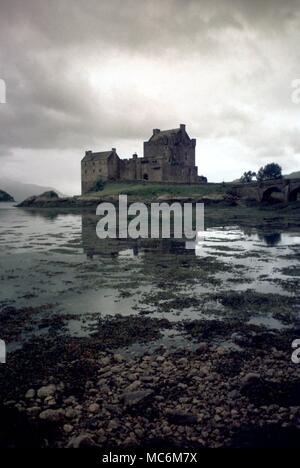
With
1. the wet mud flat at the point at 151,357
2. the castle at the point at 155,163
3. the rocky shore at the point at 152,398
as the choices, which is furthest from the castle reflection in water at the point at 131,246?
the castle at the point at 155,163

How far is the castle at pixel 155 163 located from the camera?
354 feet

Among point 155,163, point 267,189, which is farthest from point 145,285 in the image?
point 155,163

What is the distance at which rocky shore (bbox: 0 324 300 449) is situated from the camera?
6.76m

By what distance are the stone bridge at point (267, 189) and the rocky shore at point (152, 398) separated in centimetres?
7378

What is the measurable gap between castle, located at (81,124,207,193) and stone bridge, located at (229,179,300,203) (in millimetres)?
Answer: 19322

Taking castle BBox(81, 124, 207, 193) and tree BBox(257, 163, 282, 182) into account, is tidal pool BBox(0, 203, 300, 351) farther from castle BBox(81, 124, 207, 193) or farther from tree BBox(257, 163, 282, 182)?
tree BBox(257, 163, 282, 182)

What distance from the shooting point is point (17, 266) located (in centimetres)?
2278

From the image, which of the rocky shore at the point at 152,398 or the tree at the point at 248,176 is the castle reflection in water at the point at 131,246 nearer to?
the rocky shore at the point at 152,398

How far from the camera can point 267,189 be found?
83.9 metres

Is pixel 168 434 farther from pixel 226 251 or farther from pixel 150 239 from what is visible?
pixel 150 239

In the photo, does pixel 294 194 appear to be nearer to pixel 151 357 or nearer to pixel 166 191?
pixel 166 191

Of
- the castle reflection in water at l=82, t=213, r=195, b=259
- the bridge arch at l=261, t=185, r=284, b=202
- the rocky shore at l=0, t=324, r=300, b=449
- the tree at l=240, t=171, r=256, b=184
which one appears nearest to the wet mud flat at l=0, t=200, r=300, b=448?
the rocky shore at l=0, t=324, r=300, b=449

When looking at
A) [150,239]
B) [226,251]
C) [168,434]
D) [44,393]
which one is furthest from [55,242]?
[168,434]

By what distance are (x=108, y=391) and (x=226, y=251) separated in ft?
65.8
